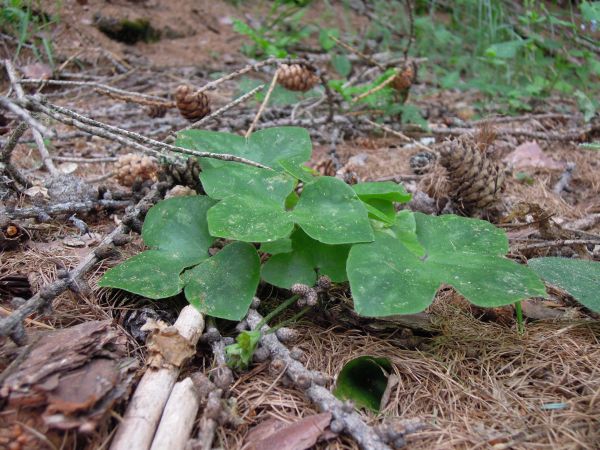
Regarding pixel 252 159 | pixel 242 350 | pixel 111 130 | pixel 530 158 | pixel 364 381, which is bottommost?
pixel 530 158

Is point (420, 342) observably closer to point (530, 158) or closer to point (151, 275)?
point (151, 275)

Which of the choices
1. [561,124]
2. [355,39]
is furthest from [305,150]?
[355,39]

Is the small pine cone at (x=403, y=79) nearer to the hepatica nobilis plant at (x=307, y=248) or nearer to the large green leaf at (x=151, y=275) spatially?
the hepatica nobilis plant at (x=307, y=248)

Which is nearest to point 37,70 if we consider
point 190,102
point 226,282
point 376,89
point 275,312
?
point 190,102

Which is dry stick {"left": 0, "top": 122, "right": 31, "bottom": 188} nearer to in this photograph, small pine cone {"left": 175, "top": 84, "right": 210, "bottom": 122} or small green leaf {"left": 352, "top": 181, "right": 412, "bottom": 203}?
small pine cone {"left": 175, "top": 84, "right": 210, "bottom": 122}

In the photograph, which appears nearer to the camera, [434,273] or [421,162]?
[434,273]

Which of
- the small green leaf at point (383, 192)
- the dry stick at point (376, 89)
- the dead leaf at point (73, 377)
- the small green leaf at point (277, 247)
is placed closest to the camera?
the dead leaf at point (73, 377)

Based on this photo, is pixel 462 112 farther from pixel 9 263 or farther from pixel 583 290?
pixel 9 263

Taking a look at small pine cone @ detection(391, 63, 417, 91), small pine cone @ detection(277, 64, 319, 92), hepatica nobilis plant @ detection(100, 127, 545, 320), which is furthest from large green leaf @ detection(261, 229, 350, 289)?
small pine cone @ detection(391, 63, 417, 91)

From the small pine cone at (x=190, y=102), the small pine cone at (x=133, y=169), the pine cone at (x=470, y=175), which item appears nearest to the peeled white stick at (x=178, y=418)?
the small pine cone at (x=133, y=169)
